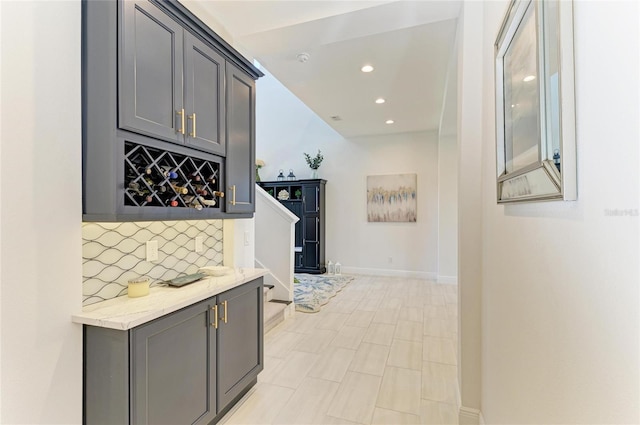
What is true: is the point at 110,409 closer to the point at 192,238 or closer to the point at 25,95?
the point at 192,238

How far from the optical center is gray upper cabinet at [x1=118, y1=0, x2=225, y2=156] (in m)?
1.41

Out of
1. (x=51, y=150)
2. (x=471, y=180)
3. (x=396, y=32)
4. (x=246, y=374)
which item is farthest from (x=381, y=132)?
(x=51, y=150)

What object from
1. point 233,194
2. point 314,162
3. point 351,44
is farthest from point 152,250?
point 314,162

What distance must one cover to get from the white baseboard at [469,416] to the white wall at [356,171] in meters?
4.29

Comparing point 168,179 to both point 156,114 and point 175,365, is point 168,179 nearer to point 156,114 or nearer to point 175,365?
point 156,114

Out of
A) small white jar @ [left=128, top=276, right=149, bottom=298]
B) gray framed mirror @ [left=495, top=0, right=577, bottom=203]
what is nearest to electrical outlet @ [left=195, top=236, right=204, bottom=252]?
small white jar @ [left=128, top=276, right=149, bottom=298]

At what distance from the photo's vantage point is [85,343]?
1.39 meters

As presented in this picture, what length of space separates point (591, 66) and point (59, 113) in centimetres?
185

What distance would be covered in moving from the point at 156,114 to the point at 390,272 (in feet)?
18.1

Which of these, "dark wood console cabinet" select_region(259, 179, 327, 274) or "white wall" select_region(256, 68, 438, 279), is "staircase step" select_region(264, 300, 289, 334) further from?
"white wall" select_region(256, 68, 438, 279)

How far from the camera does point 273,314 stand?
358cm

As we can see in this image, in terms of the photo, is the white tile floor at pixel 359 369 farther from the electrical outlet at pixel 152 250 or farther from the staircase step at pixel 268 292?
the electrical outlet at pixel 152 250

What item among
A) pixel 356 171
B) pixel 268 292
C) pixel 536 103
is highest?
pixel 356 171

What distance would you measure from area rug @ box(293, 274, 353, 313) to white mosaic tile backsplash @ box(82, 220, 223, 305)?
2206 mm
